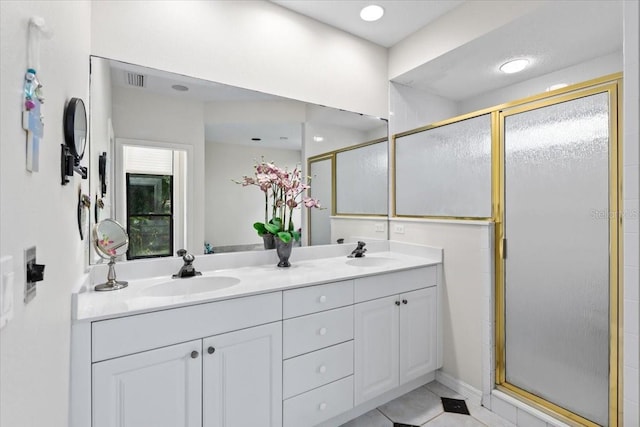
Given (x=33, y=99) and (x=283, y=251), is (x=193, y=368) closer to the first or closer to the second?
(x=283, y=251)

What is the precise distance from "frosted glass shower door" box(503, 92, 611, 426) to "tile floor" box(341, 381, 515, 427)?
26 centimetres

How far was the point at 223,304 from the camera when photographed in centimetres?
132

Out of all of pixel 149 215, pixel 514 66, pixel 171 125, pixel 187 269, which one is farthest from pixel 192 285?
pixel 514 66

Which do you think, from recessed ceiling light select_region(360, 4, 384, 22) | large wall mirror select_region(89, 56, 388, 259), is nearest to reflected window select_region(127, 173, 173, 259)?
large wall mirror select_region(89, 56, 388, 259)

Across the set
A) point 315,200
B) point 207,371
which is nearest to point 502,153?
point 315,200

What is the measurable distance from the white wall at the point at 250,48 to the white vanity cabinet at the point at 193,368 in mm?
1315

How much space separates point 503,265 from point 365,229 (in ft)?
3.35

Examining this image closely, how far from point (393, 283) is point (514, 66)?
5.87ft

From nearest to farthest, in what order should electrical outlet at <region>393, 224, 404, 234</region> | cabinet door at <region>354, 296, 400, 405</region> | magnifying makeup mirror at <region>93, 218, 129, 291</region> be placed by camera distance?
magnifying makeup mirror at <region>93, 218, 129, 291</region> < cabinet door at <region>354, 296, 400, 405</region> < electrical outlet at <region>393, 224, 404, 234</region>

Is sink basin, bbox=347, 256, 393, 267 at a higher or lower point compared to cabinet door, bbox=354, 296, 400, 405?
higher

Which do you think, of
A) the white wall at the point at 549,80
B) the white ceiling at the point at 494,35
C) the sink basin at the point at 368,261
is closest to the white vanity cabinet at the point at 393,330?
the sink basin at the point at 368,261

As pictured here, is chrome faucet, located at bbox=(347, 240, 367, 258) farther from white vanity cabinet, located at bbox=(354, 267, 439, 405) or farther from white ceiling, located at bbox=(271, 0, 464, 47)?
white ceiling, located at bbox=(271, 0, 464, 47)

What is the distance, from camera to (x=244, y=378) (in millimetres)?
1368

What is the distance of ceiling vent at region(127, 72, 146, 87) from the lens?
1.63m
